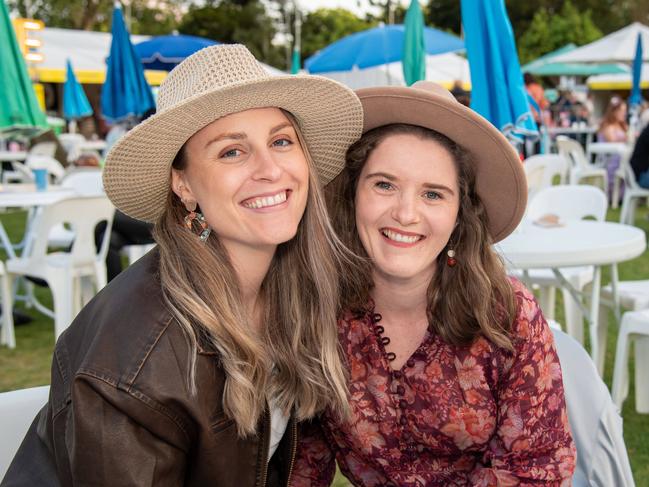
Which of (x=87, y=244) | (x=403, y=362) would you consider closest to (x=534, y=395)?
(x=403, y=362)

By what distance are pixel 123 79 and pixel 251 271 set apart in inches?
286

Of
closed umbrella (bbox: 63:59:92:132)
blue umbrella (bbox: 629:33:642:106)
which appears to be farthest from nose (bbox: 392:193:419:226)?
blue umbrella (bbox: 629:33:642:106)

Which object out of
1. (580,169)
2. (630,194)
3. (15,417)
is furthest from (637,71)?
(15,417)

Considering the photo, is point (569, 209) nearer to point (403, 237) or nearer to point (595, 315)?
point (595, 315)

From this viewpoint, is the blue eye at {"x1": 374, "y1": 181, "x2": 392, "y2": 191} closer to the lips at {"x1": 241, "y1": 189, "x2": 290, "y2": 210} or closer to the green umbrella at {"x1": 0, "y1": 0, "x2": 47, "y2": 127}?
the lips at {"x1": 241, "y1": 189, "x2": 290, "y2": 210}

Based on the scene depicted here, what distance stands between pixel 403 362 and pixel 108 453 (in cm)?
89

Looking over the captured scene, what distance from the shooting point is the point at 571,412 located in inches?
78.2

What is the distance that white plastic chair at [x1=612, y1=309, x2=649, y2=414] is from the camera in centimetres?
333

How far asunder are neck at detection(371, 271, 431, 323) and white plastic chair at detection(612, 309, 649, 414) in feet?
5.67

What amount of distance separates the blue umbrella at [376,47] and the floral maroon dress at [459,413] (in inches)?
352

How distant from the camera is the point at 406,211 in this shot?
6.32ft

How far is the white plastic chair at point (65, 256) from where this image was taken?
4949 millimetres

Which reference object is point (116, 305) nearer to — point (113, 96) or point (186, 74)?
point (186, 74)

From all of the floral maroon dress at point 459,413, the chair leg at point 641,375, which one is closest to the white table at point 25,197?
the floral maroon dress at point 459,413
